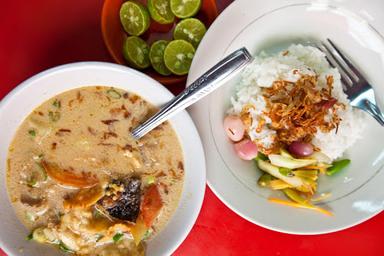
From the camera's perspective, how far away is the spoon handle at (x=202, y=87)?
1.51m

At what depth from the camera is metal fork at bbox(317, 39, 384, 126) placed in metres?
1.90

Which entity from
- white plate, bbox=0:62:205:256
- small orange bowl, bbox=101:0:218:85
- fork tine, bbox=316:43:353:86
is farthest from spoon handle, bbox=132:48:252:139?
fork tine, bbox=316:43:353:86

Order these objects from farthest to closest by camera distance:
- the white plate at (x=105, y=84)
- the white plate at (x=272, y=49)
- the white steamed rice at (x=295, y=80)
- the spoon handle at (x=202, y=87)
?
the white steamed rice at (x=295, y=80) < the white plate at (x=272, y=49) < the white plate at (x=105, y=84) < the spoon handle at (x=202, y=87)

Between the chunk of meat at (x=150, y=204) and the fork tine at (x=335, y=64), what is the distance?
2.67 feet

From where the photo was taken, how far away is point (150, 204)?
67.2 inches

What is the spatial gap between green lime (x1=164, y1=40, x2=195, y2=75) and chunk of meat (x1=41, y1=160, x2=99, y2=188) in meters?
0.51

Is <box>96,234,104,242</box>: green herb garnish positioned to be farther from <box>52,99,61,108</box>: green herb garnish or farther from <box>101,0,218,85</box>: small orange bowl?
<box>101,0,218,85</box>: small orange bowl

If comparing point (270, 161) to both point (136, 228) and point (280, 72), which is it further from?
point (136, 228)

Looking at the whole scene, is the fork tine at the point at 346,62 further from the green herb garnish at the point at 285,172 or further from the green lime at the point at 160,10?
the green lime at the point at 160,10

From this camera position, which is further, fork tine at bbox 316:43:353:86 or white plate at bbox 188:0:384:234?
fork tine at bbox 316:43:353:86

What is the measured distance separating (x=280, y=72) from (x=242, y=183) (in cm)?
42

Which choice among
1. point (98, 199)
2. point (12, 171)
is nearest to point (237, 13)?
point (98, 199)

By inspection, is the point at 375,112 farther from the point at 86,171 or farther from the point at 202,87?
the point at 86,171

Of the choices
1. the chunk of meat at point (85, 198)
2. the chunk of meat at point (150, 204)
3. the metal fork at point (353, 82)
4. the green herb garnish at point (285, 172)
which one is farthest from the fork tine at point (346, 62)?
the chunk of meat at point (85, 198)
